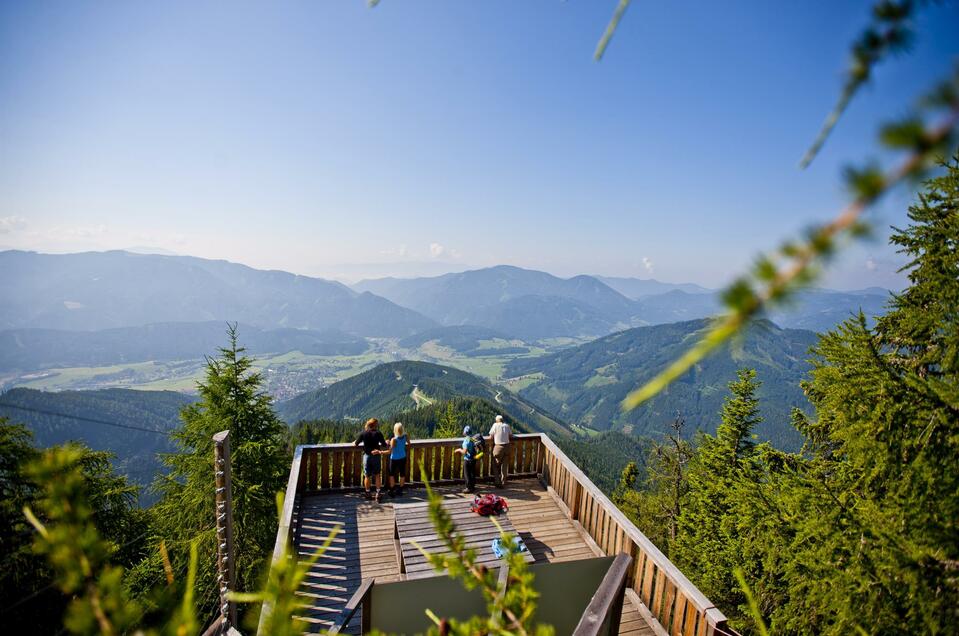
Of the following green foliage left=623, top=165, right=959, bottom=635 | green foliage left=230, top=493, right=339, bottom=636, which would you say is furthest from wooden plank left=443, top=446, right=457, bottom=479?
green foliage left=230, top=493, right=339, bottom=636

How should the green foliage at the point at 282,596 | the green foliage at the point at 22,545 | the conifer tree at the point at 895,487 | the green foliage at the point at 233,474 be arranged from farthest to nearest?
the green foliage at the point at 233,474
the green foliage at the point at 22,545
the conifer tree at the point at 895,487
the green foliage at the point at 282,596

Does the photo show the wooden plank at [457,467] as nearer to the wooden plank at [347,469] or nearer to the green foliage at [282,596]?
the wooden plank at [347,469]

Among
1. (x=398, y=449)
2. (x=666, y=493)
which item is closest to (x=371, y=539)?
(x=398, y=449)

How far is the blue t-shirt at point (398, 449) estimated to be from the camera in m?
7.54

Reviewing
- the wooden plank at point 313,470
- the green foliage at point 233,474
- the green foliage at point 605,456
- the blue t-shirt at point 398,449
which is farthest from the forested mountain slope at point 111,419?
the blue t-shirt at point 398,449

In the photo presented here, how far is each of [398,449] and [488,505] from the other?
5.74 ft

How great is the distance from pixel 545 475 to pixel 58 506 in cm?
803

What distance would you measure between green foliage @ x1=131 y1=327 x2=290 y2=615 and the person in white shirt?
9.24 metres

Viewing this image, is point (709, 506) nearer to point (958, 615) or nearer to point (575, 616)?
point (575, 616)

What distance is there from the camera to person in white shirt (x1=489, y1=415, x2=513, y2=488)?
795cm

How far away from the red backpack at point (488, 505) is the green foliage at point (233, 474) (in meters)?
9.84

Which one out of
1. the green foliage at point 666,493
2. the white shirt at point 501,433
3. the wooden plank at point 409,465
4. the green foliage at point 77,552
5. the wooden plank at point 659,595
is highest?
the green foliage at point 77,552

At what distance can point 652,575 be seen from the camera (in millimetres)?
5133

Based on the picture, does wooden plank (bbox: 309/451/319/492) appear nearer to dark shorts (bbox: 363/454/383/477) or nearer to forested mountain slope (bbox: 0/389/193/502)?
dark shorts (bbox: 363/454/383/477)
